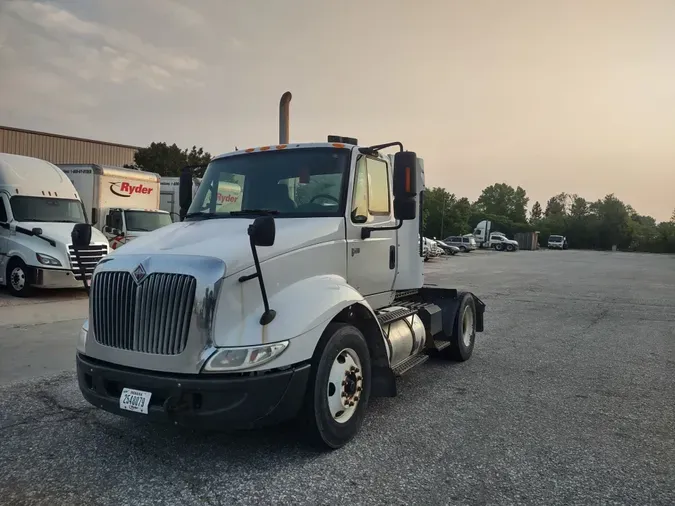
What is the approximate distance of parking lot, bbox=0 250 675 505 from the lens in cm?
352

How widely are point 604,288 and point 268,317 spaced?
58.6ft

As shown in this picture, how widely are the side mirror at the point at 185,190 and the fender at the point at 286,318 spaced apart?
2.20m

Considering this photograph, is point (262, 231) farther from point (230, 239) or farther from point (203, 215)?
point (203, 215)

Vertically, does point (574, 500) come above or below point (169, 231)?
below

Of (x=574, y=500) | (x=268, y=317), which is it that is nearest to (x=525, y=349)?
(x=574, y=500)

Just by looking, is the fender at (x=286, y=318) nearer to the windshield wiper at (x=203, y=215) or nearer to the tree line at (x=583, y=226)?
the windshield wiper at (x=203, y=215)

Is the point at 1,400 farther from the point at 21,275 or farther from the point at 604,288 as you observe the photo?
the point at 604,288

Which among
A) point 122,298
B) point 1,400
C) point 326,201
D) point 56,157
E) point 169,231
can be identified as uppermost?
point 56,157

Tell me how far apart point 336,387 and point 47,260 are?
10.5 m

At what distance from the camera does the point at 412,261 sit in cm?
621

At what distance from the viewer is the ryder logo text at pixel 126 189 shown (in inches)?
680

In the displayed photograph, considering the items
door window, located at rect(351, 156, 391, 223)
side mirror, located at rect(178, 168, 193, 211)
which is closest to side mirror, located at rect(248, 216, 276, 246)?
door window, located at rect(351, 156, 391, 223)

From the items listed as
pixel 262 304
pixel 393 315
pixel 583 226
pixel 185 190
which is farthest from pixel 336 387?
pixel 583 226

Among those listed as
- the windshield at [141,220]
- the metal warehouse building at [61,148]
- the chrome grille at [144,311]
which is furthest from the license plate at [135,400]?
the metal warehouse building at [61,148]
